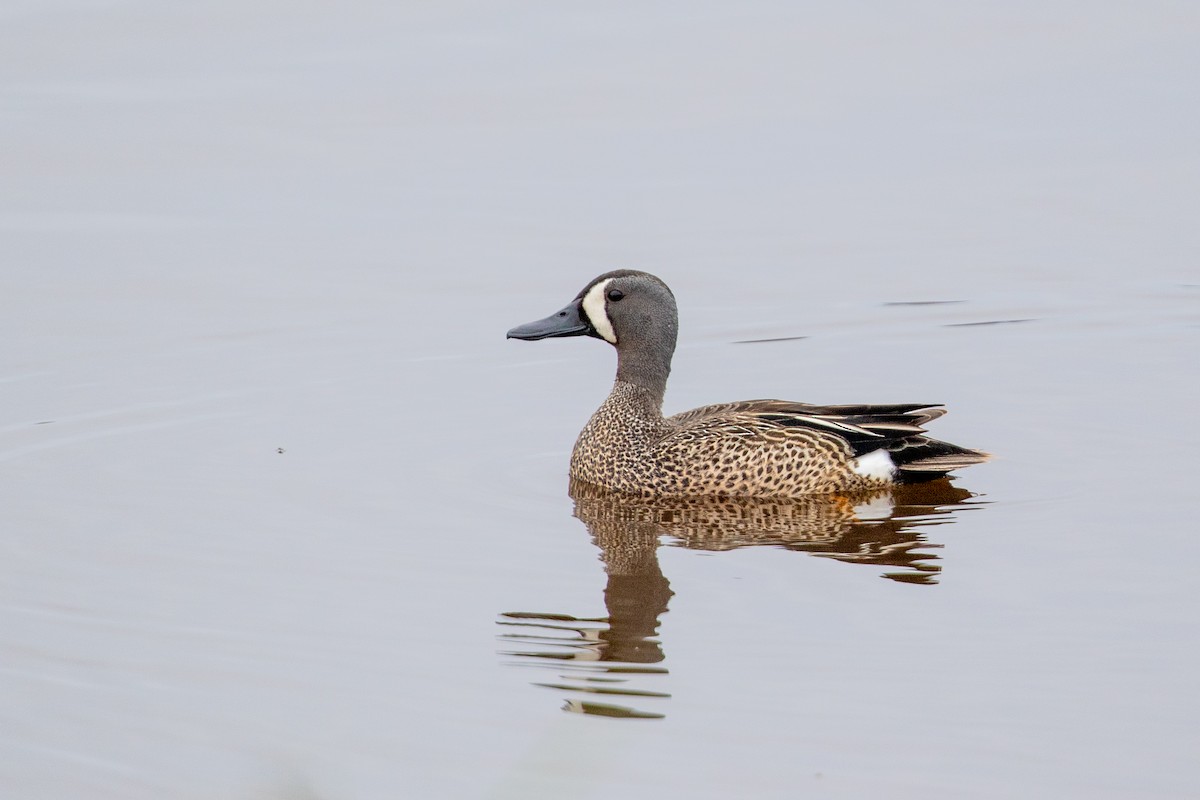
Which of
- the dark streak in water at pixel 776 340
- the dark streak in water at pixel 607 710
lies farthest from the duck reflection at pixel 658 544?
the dark streak in water at pixel 776 340

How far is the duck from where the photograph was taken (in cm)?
1010

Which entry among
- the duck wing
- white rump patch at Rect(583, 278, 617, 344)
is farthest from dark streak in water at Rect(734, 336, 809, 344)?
the duck wing

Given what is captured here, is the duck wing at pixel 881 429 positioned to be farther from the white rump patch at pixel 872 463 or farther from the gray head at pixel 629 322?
the gray head at pixel 629 322

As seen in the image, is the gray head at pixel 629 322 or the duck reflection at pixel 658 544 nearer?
the duck reflection at pixel 658 544

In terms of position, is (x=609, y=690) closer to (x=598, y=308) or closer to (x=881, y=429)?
(x=881, y=429)

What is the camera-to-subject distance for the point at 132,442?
1092cm

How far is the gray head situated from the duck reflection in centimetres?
82

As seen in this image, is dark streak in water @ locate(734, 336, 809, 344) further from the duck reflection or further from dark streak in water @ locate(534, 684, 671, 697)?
dark streak in water @ locate(534, 684, 671, 697)

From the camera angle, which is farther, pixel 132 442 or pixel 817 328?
pixel 817 328

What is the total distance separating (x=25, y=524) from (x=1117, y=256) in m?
7.91

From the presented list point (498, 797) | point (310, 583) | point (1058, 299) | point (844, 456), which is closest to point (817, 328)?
point (1058, 299)

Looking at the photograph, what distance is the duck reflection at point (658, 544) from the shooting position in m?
7.50

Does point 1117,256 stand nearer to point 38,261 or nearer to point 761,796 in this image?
point 38,261

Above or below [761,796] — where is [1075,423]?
above
